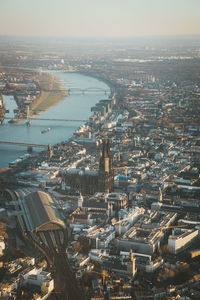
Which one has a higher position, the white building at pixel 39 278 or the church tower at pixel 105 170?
the church tower at pixel 105 170

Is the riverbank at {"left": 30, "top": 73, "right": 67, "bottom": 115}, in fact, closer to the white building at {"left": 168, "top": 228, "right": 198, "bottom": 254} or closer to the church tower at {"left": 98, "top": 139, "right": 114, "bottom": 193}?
the church tower at {"left": 98, "top": 139, "right": 114, "bottom": 193}

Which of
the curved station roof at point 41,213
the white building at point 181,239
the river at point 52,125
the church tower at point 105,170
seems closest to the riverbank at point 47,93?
the river at point 52,125

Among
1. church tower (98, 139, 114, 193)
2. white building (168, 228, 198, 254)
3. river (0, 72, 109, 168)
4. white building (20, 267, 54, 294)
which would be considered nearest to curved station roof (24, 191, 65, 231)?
church tower (98, 139, 114, 193)

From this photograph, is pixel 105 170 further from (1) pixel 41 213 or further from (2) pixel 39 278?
(2) pixel 39 278

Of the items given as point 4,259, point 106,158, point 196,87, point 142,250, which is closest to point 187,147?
point 106,158

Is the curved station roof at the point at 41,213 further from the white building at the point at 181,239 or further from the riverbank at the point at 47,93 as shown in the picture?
the riverbank at the point at 47,93

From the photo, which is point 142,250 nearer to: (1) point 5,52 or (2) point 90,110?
(1) point 5,52

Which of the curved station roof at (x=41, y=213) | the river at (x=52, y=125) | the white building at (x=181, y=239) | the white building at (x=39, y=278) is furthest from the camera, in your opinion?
the river at (x=52, y=125)

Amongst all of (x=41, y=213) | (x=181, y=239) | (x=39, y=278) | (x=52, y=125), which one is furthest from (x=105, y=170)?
(x=52, y=125)
